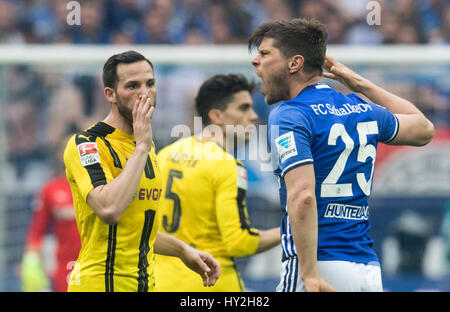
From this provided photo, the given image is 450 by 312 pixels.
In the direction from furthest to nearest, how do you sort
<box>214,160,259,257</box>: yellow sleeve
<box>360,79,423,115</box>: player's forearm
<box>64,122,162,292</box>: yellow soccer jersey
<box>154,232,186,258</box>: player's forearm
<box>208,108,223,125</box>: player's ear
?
<box>208,108,223,125</box>: player's ear
<box>214,160,259,257</box>: yellow sleeve
<box>154,232,186,258</box>: player's forearm
<box>360,79,423,115</box>: player's forearm
<box>64,122,162,292</box>: yellow soccer jersey

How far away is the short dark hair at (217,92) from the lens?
5.44 meters

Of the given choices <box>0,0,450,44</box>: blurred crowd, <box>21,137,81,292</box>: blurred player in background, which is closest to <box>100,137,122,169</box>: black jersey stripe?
<box>21,137,81,292</box>: blurred player in background

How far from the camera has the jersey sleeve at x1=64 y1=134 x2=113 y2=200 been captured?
3.57 m

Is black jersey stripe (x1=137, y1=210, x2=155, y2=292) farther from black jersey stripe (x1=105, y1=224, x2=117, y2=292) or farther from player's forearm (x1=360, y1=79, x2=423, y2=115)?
player's forearm (x1=360, y1=79, x2=423, y2=115)

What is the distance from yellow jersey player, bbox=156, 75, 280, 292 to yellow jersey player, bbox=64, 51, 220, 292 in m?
0.87

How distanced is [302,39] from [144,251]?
1.50 meters

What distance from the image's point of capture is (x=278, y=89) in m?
3.78

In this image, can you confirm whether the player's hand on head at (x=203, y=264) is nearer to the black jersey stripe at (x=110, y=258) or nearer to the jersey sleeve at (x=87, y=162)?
the black jersey stripe at (x=110, y=258)

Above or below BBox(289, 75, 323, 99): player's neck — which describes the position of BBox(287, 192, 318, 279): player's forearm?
below

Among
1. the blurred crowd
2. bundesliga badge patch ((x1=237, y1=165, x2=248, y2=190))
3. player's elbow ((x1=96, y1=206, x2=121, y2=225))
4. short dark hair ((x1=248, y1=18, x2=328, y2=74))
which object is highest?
the blurred crowd

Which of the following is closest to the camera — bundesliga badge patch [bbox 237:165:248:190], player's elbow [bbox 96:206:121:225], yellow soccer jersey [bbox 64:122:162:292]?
player's elbow [bbox 96:206:121:225]

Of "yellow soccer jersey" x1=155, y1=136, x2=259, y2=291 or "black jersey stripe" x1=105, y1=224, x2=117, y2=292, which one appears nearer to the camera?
"black jersey stripe" x1=105, y1=224, x2=117, y2=292

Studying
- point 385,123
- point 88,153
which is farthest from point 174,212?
point 385,123

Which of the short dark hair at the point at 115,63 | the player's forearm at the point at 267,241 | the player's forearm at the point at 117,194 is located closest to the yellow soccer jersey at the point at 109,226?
the player's forearm at the point at 117,194
